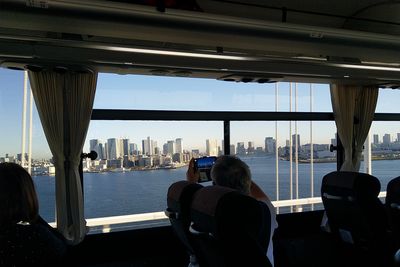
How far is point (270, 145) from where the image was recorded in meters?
4.84

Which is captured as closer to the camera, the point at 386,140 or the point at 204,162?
the point at 204,162

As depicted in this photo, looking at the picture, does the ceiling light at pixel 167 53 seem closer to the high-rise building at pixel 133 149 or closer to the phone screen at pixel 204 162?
the phone screen at pixel 204 162

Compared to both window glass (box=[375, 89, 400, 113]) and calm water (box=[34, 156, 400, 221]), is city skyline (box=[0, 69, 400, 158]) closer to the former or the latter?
calm water (box=[34, 156, 400, 221])

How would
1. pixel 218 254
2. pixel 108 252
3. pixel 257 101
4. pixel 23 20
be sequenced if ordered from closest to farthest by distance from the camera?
pixel 218 254, pixel 23 20, pixel 108 252, pixel 257 101

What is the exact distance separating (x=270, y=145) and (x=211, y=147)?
0.73 m

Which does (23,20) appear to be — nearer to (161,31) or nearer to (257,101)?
(161,31)

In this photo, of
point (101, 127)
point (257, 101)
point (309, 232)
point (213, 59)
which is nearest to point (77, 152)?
point (101, 127)

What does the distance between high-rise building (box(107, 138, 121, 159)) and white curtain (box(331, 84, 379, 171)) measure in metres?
2.57

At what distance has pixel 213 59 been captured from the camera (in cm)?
337

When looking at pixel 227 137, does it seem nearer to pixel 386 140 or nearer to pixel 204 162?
pixel 204 162

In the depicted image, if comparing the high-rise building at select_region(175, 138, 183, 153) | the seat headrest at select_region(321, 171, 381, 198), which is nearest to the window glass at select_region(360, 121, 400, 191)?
the seat headrest at select_region(321, 171, 381, 198)

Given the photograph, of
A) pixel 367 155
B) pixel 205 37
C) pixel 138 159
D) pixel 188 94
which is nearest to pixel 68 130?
pixel 138 159

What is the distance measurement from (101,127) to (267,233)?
2437 mm

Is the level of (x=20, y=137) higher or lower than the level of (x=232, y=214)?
higher
